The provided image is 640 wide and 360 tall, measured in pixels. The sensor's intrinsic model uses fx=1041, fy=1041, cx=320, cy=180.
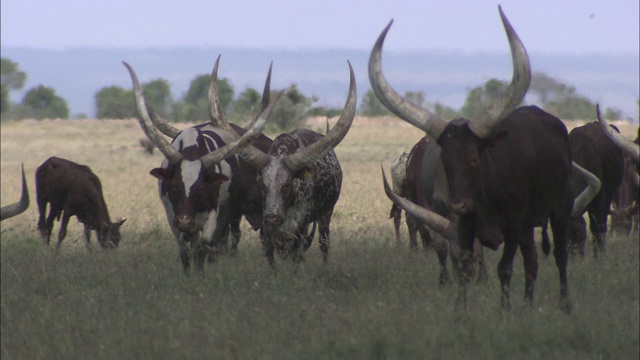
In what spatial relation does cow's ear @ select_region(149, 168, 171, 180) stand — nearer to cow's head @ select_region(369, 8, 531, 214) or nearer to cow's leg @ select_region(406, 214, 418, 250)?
cow's head @ select_region(369, 8, 531, 214)

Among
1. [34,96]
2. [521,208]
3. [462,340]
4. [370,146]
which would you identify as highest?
[521,208]

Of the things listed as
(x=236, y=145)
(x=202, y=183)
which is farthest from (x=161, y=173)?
(x=236, y=145)

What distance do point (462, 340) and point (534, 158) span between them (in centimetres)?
167

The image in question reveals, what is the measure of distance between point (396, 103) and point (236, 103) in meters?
46.4

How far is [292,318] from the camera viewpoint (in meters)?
7.11

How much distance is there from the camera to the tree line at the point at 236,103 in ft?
141

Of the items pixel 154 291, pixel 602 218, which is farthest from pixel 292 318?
pixel 602 218

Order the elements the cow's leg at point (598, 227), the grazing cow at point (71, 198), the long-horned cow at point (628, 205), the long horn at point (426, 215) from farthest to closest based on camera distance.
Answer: the grazing cow at point (71, 198) → the long-horned cow at point (628, 205) → the cow's leg at point (598, 227) → the long horn at point (426, 215)

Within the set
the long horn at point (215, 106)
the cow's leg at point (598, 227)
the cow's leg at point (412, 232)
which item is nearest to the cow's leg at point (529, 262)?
the cow's leg at point (598, 227)

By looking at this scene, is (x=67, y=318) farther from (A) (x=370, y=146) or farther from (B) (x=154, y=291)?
(A) (x=370, y=146)

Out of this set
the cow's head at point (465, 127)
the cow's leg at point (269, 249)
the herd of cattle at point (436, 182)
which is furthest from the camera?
the cow's leg at point (269, 249)

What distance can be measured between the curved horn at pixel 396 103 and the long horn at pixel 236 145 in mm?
2621

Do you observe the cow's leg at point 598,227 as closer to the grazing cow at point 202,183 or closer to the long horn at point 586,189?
the long horn at point 586,189

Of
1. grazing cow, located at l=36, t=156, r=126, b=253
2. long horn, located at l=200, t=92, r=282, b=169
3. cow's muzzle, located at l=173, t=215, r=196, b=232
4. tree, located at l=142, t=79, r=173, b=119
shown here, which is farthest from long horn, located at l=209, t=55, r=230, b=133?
tree, located at l=142, t=79, r=173, b=119
